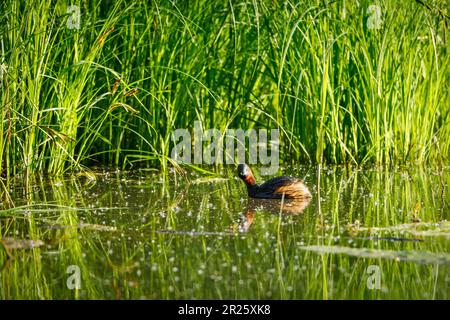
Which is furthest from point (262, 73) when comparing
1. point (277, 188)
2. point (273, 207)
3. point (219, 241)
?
point (219, 241)

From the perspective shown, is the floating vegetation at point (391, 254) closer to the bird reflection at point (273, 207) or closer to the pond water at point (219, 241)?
the pond water at point (219, 241)

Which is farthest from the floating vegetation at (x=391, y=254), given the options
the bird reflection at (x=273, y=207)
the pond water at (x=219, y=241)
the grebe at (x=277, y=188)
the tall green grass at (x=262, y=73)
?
the tall green grass at (x=262, y=73)

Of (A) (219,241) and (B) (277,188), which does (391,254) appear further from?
(B) (277,188)

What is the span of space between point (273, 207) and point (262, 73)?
7.62 feet

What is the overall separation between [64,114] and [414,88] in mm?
3360

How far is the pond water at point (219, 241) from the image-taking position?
452cm

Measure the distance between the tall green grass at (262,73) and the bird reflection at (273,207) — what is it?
104 cm

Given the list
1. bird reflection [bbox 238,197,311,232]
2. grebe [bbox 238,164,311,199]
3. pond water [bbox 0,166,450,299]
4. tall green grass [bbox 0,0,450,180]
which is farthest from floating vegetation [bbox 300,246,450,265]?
tall green grass [bbox 0,0,450,180]

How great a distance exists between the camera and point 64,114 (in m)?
7.75

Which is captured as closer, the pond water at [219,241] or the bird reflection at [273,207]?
the pond water at [219,241]
